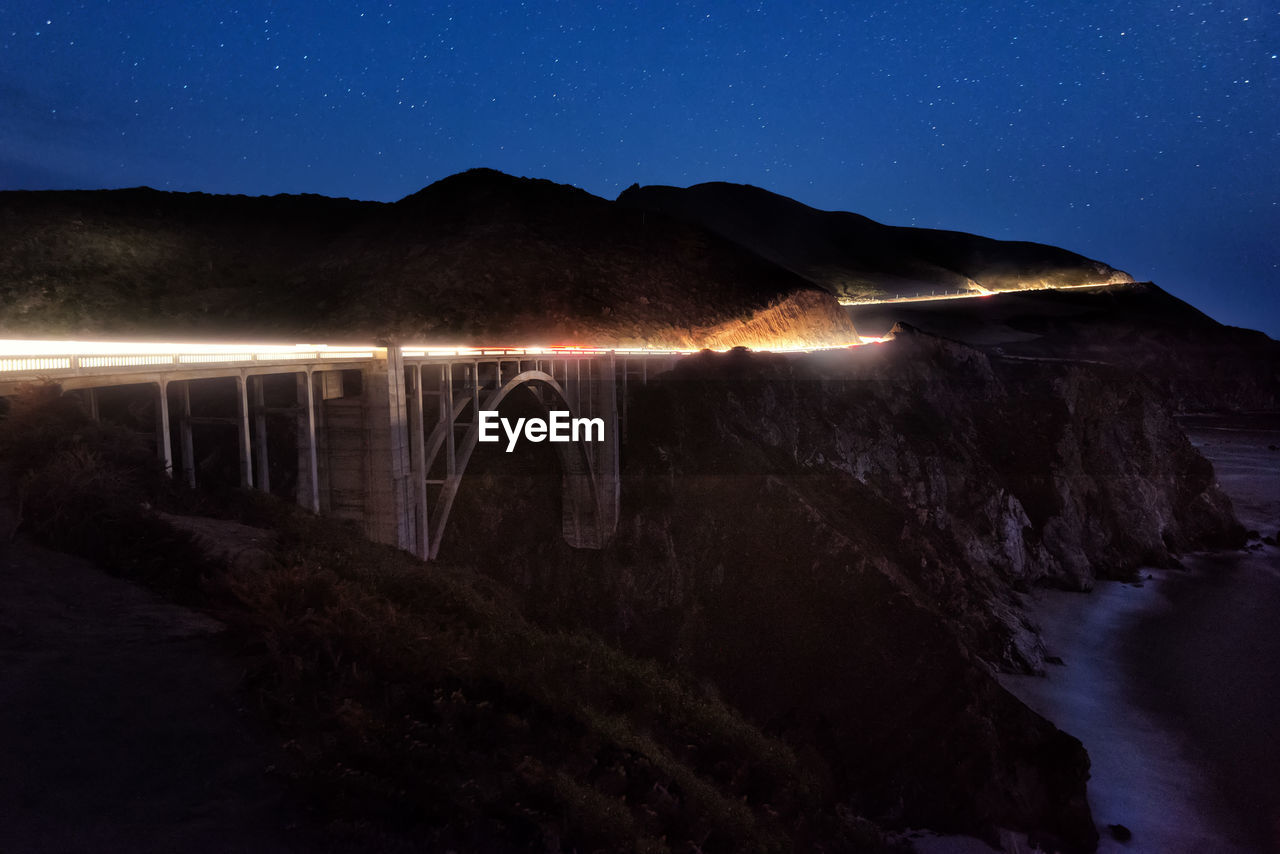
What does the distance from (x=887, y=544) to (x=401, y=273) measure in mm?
60784

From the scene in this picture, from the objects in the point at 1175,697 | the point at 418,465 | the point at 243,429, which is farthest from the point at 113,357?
the point at 1175,697

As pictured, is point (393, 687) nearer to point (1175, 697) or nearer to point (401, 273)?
point (1175, 697)

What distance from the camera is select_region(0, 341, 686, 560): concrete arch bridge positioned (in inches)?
458

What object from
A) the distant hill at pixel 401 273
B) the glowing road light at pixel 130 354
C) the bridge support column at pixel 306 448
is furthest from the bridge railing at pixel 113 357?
the distant hill at pixel 401 273

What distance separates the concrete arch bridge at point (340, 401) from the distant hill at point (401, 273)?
3825 cm

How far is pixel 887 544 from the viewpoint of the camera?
123 ft

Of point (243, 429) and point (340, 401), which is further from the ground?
point (340, 401)

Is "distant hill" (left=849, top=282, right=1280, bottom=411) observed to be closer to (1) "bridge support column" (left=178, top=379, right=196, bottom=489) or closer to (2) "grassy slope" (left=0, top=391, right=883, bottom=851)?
(2) "grassy slope" (left=0, top=391, right=883, bottom=851)

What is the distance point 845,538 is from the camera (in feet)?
111

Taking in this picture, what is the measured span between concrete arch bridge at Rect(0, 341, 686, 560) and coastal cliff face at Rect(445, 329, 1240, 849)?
338 inches

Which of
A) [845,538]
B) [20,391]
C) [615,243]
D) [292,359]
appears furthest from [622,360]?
[615,243]

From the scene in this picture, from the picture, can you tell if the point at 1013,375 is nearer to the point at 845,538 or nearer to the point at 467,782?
the point at 845,538

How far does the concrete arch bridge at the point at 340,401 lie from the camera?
1163 centimetres

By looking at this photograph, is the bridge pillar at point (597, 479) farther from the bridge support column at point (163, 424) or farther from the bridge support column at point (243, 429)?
the bridge support column at point (163, 424)
